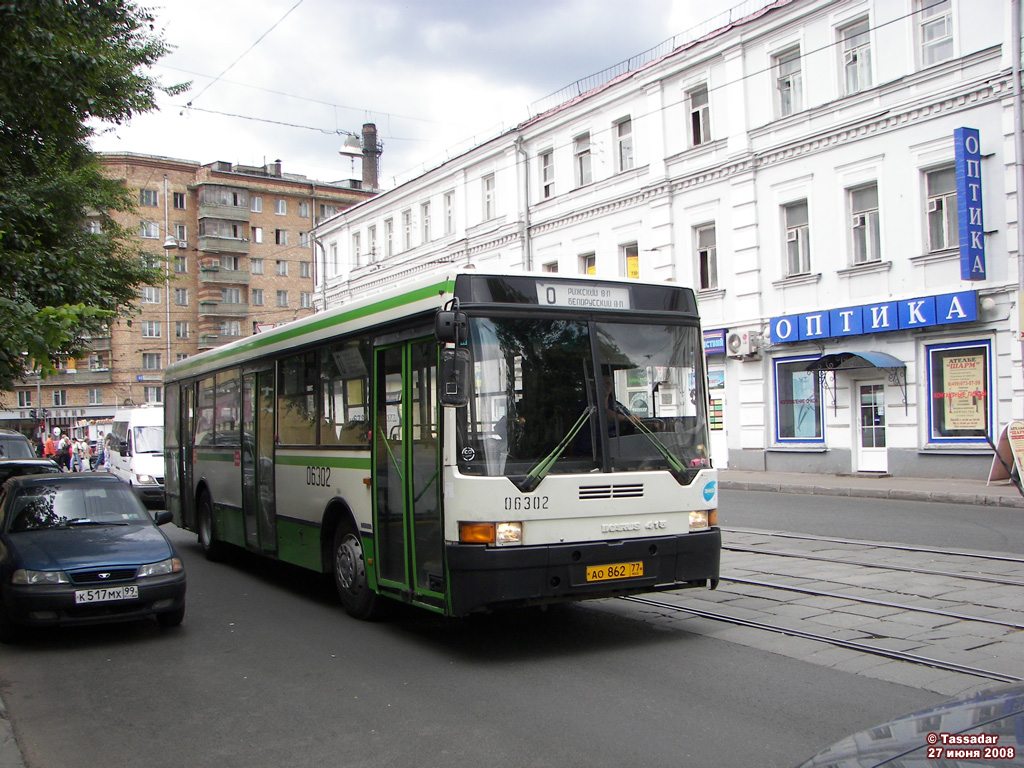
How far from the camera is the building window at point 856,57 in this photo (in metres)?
22.8

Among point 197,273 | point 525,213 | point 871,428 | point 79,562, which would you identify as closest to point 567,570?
point 79,562

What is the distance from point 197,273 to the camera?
74.8 meters

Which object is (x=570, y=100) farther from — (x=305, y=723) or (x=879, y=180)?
(x=305, y=723)

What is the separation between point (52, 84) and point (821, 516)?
12.7 m

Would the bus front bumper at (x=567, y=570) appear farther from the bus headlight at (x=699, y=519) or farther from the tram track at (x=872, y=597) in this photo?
the tram track at (x=872, y=597)

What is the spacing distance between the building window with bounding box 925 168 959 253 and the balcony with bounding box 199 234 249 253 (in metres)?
61.1

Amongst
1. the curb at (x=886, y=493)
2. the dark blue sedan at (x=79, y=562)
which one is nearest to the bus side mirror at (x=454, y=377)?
the dark blue sedan at (x=79, y=562)

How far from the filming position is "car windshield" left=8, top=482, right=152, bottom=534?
30.4 ft

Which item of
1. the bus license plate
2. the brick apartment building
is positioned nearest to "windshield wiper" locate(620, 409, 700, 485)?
the bus license plate

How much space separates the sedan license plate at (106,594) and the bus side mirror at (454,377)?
3436mm

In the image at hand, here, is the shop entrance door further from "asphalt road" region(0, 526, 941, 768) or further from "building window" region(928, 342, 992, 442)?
"asphalt road" region(0, 526, 941, 768)

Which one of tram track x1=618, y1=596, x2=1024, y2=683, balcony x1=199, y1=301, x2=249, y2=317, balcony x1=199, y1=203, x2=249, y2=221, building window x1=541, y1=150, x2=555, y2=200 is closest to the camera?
tram track x1=618, y1=596, x2=1024, y2=683

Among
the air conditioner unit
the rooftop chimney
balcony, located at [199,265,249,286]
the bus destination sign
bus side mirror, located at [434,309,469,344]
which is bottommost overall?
bus side mirror, located at [434,309,469,344]

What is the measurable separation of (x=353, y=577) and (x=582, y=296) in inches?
135
